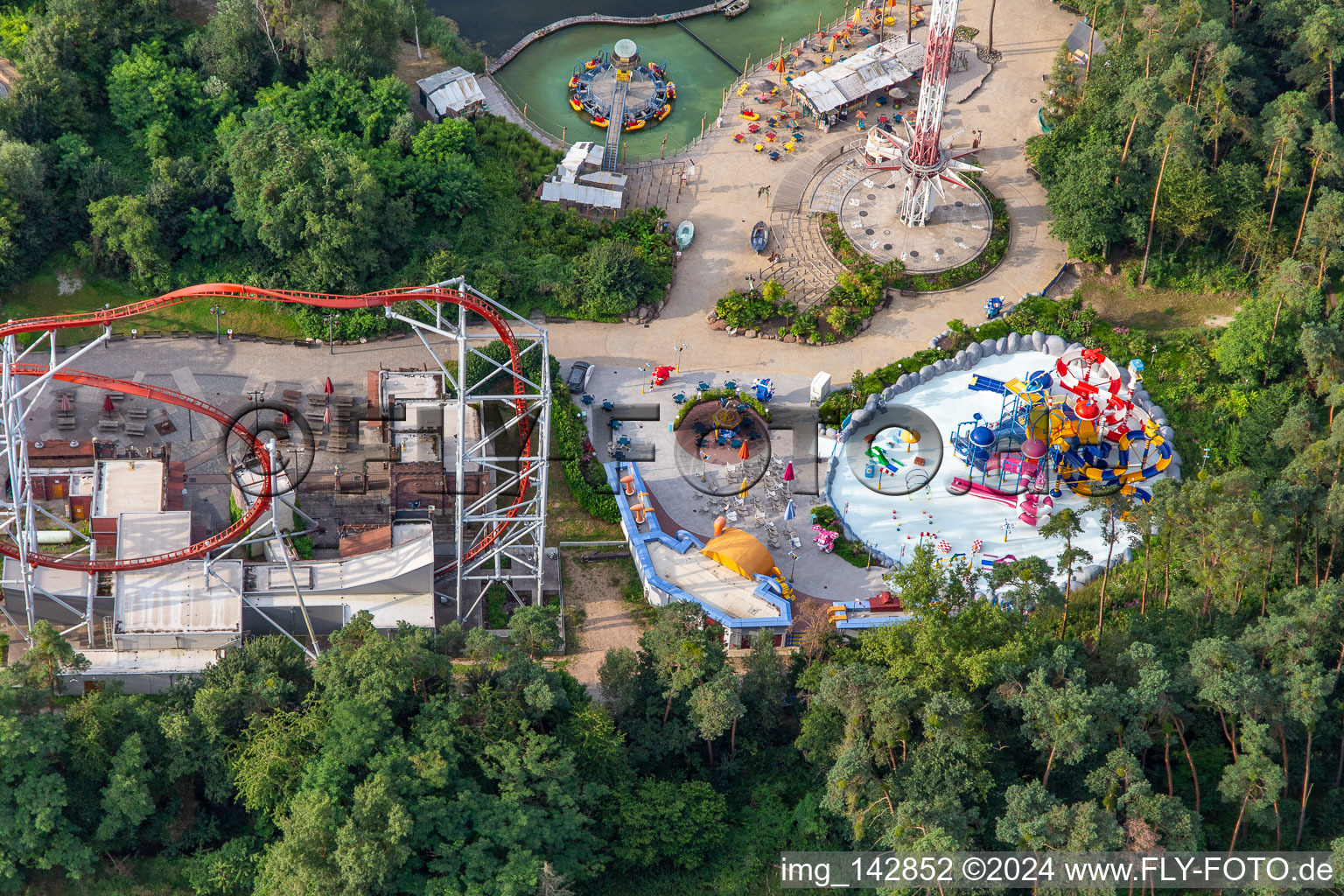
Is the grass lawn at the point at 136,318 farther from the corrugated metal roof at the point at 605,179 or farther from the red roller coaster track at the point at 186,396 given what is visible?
the corrugated metal roof at the point at 605,179

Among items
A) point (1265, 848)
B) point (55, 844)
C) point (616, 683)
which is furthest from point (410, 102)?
point (1265, 848)

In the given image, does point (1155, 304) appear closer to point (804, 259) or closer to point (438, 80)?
point (804, 259)

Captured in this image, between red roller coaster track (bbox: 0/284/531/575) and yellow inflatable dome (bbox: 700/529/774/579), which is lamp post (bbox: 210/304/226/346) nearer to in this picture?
red roller coaster track (bbox: 0/284/531/575)

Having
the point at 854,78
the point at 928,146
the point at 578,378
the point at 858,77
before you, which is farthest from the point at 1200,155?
the point at 578,378

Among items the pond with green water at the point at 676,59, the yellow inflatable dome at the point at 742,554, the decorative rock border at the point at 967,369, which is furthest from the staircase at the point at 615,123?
the yellow inflatable dome at the point at 742,554

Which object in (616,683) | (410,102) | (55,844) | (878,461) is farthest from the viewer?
(410,102)

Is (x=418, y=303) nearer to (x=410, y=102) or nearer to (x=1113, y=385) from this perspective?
(x=410, y=102)
